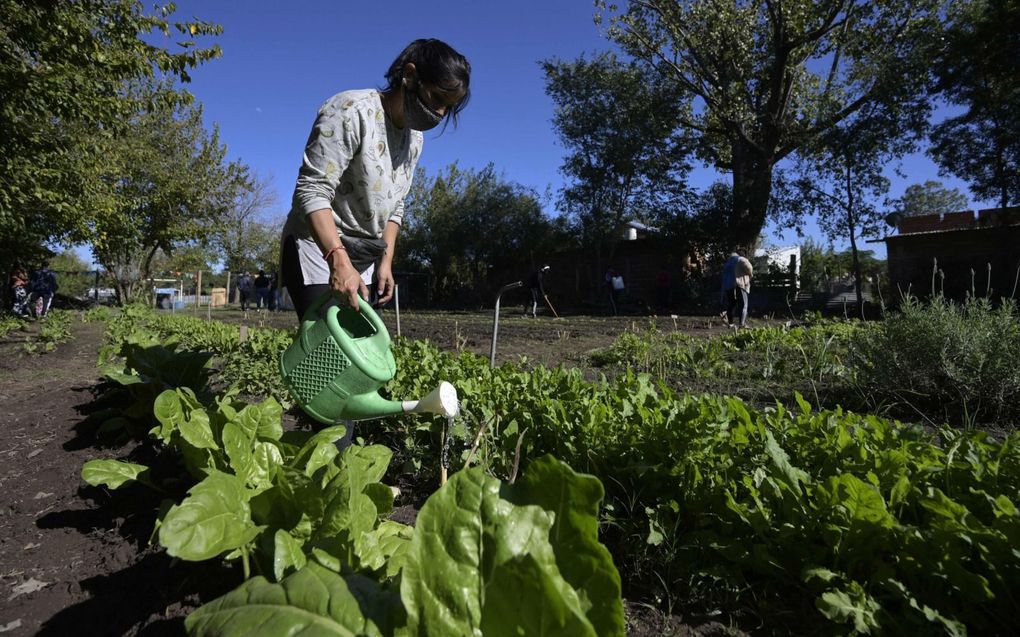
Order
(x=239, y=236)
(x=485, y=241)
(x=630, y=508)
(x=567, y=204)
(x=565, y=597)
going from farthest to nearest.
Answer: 1. (x=239, y=236)
2. (x=485, y=241)
3. (x=567, y=204)
4. (x=630, y=508)
5. (x=565, y=597)

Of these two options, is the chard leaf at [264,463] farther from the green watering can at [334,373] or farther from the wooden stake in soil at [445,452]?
the wooden stake in soil at [445,452]

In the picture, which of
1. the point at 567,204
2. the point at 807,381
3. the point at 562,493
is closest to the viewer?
the point at 562,493

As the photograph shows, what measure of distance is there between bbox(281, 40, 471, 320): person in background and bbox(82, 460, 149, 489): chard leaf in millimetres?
878

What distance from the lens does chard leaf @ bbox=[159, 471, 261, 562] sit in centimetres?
125

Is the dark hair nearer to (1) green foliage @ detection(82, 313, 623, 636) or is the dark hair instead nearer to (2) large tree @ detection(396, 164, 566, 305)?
(1) green foliage @ detection(82, 313, 623, 636)

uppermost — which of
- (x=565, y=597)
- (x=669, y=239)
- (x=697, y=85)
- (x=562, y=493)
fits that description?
(x=697, y=85)

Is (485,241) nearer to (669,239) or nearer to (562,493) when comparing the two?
(669,239)

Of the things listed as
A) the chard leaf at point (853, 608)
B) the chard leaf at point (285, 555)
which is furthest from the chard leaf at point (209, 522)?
the chard leaf at point (853, 608)

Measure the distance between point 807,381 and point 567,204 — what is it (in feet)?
74.4

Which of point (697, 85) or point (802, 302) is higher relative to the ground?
point (697, 85)

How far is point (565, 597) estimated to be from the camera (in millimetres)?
846

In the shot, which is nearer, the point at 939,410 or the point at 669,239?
the point at 939,410

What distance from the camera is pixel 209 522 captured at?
1333mm

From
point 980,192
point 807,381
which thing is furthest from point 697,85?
point 807,381
